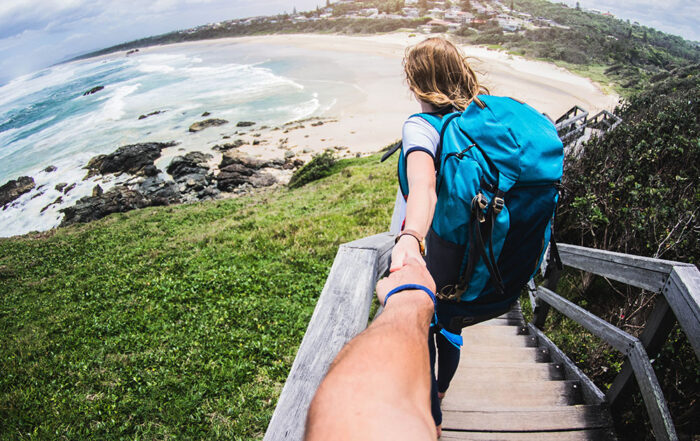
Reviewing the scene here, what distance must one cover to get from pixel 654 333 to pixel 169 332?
5.77m

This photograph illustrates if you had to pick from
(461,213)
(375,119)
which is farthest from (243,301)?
(375,119)

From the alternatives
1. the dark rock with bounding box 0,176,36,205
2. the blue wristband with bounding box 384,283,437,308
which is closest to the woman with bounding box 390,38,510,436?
the blue wristband with bounding box 384,283,437,308

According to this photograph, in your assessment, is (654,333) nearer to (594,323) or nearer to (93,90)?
(594,323)

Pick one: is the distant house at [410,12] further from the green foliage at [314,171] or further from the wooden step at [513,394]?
the wooden step at [513,394]

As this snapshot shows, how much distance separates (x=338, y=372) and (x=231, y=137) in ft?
113

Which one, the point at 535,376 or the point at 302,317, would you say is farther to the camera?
the point at 302,317

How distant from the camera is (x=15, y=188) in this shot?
29.2m

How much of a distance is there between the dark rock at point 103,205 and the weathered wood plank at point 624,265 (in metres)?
23.9

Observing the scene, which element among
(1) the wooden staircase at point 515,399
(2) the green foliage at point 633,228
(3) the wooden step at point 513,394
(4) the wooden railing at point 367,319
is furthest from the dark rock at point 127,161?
(4) the wooden railing at point 367,319

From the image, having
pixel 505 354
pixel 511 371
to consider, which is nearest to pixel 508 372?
pixel 511 371

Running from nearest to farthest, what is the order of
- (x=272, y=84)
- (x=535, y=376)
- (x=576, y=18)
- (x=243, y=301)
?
(x=535, y=376) → (x=243, y=301) → (x=272, y=84) → (x=576, y=18)

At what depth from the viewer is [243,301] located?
563 cm

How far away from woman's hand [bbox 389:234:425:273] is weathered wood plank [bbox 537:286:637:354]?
210cm

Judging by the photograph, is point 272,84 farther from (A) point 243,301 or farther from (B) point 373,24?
A: (B) point 373,24
